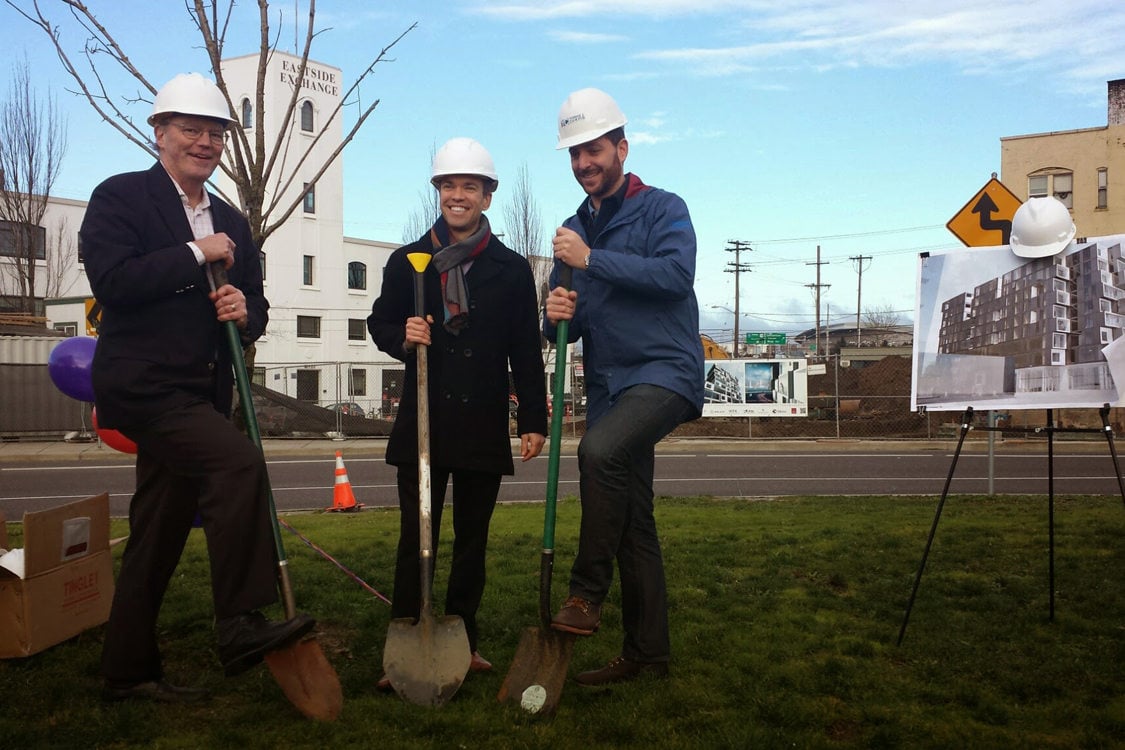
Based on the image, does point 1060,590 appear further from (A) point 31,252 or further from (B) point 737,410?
(A) point 31,252

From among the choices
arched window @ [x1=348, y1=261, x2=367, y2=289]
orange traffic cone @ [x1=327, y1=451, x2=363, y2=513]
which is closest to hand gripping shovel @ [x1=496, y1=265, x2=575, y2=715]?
orange traffic cone @ [x1=327, y1=451, x2=363, y2=513]

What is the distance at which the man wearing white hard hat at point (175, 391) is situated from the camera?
3.61 metres

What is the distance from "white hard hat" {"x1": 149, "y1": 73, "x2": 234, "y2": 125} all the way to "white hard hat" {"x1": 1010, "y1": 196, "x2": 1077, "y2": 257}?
3.76 metres

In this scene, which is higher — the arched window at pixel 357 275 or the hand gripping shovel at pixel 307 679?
the arched window at pixel 357 275

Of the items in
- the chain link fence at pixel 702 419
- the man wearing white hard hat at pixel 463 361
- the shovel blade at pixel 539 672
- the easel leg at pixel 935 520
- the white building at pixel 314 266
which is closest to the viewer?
the shovel blade at pixel 539 672

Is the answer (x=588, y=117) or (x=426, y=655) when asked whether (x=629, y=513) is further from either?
(x=588, y=117)

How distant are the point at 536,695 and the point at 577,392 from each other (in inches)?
1068

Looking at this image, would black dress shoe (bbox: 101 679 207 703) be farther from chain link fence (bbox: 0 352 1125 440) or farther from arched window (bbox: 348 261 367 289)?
arched window (bbox: 348 261 367 289)

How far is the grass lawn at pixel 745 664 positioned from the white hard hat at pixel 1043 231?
5.85 feet

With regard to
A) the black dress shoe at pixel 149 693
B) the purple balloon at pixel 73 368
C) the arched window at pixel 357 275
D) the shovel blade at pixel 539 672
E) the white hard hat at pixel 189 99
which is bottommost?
the black dress shoe at pixel 149 693

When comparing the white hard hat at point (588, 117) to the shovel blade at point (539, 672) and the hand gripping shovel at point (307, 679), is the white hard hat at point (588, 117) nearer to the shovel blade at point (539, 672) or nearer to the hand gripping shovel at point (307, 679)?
the hand gripping shovel at point (307, 679)

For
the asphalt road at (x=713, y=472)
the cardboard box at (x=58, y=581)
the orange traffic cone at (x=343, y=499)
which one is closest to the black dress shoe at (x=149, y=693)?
the cardboard box at (x=58, y=581)

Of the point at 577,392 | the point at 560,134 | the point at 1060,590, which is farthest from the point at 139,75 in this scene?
the point at 577,392

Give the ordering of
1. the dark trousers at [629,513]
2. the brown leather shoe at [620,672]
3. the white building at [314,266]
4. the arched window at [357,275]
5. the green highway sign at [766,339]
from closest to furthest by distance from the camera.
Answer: the dark trousers at [629,513] < the brown leather shoe at [620,672] < the white building at [314,266] < the arched window at [357,275] < the green highway sign at [766,339]
